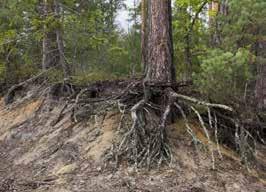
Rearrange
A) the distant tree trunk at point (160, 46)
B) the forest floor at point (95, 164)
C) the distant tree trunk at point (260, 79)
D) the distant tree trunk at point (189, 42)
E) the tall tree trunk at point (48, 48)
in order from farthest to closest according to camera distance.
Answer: the tall tree trunk at point (48, 48)
the distant tree trunk at point (189, 42)
the distant tree trunk at point (260, 79)
the distant tree trunk at point (160, 46)
the forest floor at point (95, 164)

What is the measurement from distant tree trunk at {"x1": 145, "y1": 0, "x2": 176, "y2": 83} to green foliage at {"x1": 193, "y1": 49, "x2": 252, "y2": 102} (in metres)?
0.60

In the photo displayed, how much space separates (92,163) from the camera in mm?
7125

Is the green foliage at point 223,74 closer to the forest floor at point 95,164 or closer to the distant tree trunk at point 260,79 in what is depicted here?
the forest floor at point 95,164

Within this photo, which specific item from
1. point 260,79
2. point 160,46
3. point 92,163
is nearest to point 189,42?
point 260,79

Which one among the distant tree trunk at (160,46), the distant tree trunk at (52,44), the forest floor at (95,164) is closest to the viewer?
the forest floor at (95,164)

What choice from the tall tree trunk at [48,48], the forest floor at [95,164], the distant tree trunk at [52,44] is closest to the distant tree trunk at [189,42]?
the forest floor at [95,164]

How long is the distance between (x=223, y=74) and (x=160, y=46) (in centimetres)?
140

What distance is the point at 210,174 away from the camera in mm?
6707

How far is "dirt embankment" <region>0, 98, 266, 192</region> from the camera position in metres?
6.44

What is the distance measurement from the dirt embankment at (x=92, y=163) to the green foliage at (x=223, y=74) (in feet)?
3.01

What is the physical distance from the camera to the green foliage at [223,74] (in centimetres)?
729

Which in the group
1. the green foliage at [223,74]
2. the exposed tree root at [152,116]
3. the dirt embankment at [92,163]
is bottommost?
the dirt embankment at [92,163]

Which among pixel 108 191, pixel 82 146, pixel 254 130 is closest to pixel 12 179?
pixel 82 146

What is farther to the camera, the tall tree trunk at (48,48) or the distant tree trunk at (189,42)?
the tall tree trunk at (48,48)
